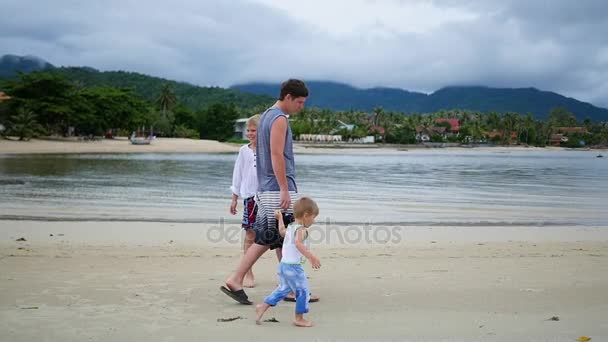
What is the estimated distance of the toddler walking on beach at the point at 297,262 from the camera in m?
4.29

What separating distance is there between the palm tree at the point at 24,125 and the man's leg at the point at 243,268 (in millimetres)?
58185

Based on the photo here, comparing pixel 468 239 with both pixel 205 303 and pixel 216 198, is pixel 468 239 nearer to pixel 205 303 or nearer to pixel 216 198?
pixel 205 303

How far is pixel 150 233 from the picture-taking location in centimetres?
900

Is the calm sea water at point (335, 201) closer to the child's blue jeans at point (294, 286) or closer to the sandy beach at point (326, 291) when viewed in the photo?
the sandy beach at point (326, 291)

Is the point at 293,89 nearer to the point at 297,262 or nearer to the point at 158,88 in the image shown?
the point at 297,262

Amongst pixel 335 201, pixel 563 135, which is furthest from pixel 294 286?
pixel 563 135

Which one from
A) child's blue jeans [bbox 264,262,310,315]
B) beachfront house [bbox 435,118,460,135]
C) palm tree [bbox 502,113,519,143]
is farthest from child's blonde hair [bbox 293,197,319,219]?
palm tree [bbox 502,113,519,143]

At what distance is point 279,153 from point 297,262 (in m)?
0.85

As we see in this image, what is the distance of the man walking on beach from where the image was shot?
460 cm

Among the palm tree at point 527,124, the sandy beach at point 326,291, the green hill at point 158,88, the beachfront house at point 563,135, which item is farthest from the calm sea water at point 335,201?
the beachfront house at point 563,135

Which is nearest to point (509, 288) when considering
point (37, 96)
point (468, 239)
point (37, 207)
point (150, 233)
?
point (468, 239)

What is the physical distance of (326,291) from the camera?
17.3ft

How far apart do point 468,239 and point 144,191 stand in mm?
10932

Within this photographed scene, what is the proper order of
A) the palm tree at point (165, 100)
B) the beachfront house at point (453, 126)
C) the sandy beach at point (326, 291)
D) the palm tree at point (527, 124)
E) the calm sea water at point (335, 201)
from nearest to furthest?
the sandy beach at point (326, 291), the calm sea water at point (335, 201), the palm tree at point (165, 100), the palm tree at point (527, 124), the beachfront house at point (453, 126)
